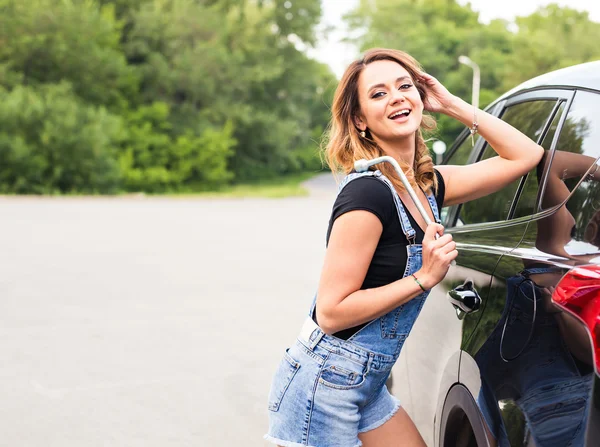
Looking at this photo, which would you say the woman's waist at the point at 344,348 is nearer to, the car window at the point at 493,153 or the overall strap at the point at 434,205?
the overall strap at the point at 434,205

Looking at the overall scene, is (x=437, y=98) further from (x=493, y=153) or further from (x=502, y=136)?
(x=493, y=153)

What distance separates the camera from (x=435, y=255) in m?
2.31

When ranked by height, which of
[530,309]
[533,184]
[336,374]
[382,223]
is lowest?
[336,374]

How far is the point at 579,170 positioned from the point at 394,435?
1.00 metres

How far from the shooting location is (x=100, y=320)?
8.08 meters

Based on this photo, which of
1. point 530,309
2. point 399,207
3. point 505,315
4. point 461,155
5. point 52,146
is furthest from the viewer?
point 52,146

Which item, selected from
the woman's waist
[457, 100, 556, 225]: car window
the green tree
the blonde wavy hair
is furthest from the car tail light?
the green tree

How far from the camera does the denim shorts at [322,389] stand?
243 cm

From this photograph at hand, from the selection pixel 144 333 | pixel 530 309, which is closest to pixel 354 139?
pixel 530 309

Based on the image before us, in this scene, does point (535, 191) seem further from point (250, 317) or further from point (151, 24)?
point (151, 24)

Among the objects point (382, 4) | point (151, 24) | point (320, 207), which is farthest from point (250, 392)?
point (382, 4)

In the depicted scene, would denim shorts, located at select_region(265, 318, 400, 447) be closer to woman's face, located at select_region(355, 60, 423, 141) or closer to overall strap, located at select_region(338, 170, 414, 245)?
overall strap, located at select_region(338, 170, 414, 245)

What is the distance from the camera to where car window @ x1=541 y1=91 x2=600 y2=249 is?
81.0 inches

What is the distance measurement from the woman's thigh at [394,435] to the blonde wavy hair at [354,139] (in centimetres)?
74
